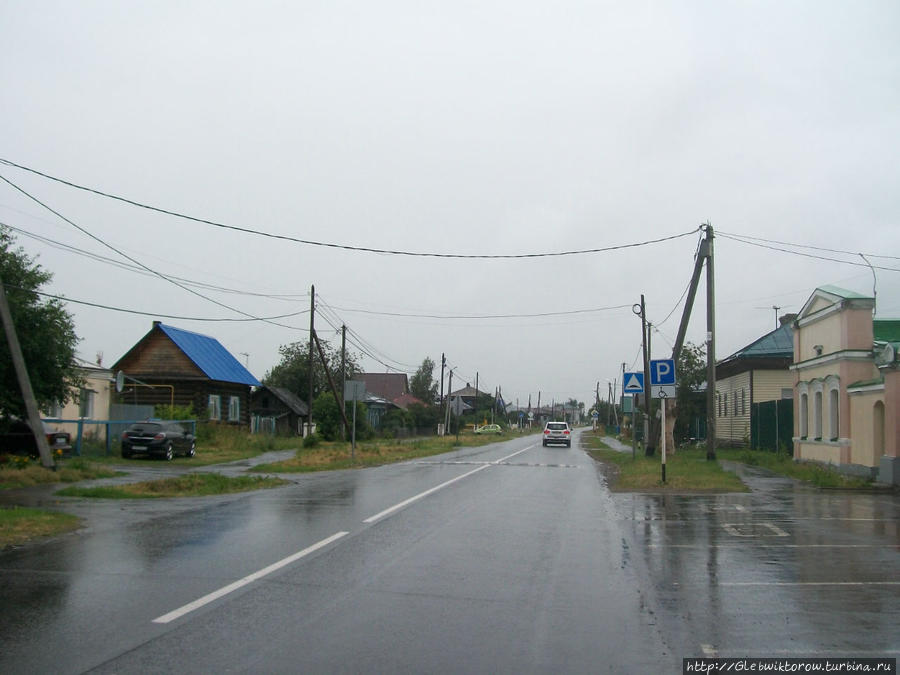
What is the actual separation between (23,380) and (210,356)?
1237 inches

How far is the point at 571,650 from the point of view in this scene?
243 inches

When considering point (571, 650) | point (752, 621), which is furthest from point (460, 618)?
point (752, 621)

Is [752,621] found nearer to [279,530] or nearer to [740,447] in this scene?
[279,530]

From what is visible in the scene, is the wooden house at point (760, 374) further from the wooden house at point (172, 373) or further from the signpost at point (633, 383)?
the wooden house at point (172, 373)

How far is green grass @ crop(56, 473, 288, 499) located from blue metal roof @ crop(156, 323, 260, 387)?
27584 millimetres

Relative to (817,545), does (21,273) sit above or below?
above

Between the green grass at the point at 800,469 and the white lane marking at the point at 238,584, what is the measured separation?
1416 cm

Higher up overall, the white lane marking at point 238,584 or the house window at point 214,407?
the house window at point 214,407

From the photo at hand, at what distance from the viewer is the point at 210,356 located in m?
50.0

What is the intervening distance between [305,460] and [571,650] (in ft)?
82.6

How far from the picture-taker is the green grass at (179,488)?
656 inches

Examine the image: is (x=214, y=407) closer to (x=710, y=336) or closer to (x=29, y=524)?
(x=710, y=336)

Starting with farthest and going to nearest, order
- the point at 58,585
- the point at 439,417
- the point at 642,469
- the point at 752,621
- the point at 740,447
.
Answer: the point at 439,417, the point at 740,447, the point at 642,469, the point at 58,585, the point at 752,621

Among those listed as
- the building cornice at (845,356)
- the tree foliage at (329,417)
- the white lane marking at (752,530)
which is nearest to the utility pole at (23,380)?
the white lane marking at (752,530)
